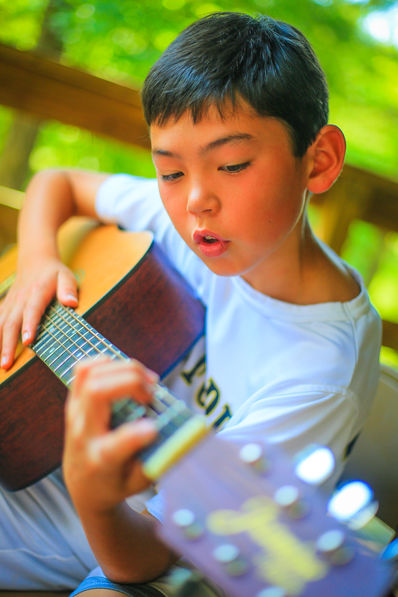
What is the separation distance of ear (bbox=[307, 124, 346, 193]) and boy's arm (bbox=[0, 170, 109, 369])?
49 cm

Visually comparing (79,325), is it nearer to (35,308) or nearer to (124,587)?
(35,308)

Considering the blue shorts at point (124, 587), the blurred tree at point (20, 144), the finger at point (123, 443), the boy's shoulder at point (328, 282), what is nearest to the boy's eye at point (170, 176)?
the boy's shoulder at point (328, 282)

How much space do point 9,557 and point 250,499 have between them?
0.60 meters

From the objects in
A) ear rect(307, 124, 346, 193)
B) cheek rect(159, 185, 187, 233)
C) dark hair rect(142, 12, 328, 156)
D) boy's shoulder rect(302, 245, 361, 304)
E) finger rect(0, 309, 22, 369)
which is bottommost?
finger rect(0, 309, 22, 369)

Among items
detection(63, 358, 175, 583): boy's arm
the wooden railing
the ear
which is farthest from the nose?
the wooden railing

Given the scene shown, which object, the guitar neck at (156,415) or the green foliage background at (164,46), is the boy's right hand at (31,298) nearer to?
the guitar neck at (156,415)

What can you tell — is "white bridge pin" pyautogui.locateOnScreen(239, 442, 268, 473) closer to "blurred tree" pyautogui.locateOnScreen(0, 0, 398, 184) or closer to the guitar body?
the guitar body

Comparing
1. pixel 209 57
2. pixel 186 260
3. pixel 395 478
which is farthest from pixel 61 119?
pixel 395 478

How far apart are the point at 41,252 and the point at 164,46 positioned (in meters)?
1.47

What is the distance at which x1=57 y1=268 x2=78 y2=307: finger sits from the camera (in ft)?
3.10

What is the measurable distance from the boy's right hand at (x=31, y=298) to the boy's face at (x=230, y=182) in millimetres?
308

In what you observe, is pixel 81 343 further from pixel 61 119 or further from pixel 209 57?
pixel 61 119

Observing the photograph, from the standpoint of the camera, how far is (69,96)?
140 cm

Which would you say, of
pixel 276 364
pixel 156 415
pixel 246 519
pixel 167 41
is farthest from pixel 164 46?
pixel 246 519
